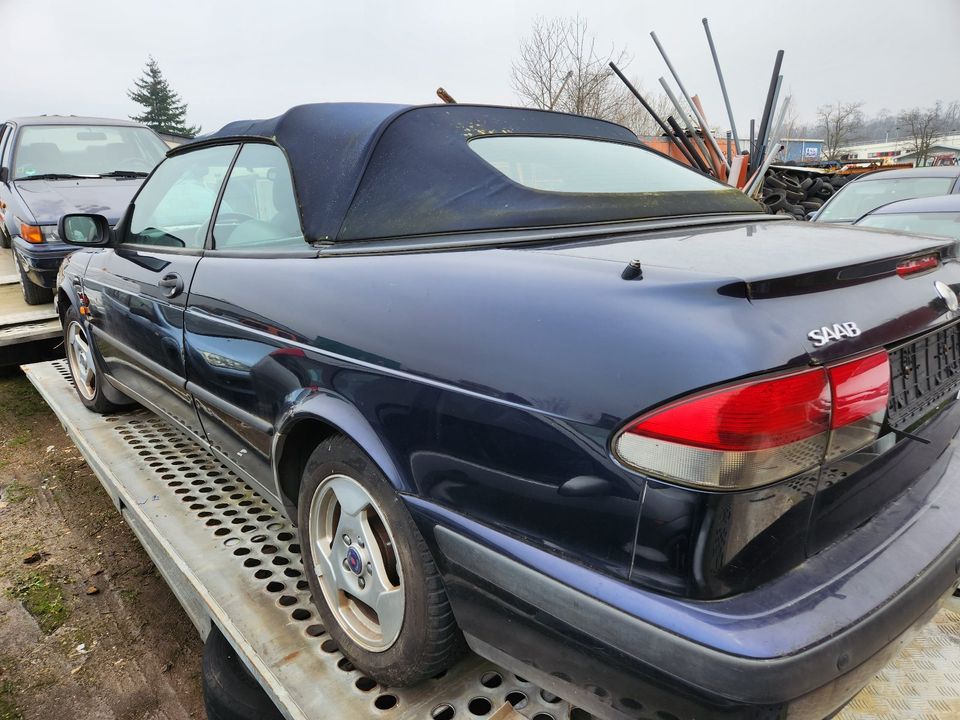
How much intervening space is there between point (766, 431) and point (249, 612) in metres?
1.53

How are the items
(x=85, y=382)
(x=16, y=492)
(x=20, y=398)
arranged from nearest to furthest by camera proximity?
(x=16, y=492) → (x=85, y=382) → (x=20, y=398)

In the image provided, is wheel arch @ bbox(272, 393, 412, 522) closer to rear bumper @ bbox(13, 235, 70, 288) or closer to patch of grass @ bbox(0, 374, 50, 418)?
patch of grass @ bbox(0, 374, 50, 418)

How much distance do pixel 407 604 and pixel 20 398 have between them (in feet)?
15.7

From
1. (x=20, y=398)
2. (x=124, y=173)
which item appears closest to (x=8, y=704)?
(x=20, y=398)

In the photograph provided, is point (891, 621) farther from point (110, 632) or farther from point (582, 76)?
point (582, 76)

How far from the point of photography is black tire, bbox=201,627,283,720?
181 centimetres

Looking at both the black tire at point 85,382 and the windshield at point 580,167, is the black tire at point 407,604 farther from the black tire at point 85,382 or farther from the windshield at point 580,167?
the black tire at point 85,382

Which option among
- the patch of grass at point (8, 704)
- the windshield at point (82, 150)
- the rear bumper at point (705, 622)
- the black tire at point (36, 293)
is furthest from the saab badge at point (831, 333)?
the windshield at point (82, 150)

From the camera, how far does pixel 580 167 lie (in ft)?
6.98

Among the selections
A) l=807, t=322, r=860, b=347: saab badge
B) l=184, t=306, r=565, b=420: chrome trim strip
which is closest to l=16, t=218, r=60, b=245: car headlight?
l=184, t=306, r=565, b=420: chrome trim strip

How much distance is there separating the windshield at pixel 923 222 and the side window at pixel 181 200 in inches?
181

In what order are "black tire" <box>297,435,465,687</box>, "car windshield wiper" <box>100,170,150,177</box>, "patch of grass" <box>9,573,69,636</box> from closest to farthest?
"black tire" <box>297,435,465,687</box> → "patch of grass" <box>9,573,69,636</box> → "car windshield wiper" <box>100,170,150,177</box>

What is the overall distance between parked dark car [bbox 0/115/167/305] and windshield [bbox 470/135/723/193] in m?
4.64

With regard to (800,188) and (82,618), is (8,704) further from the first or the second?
(800,188)
